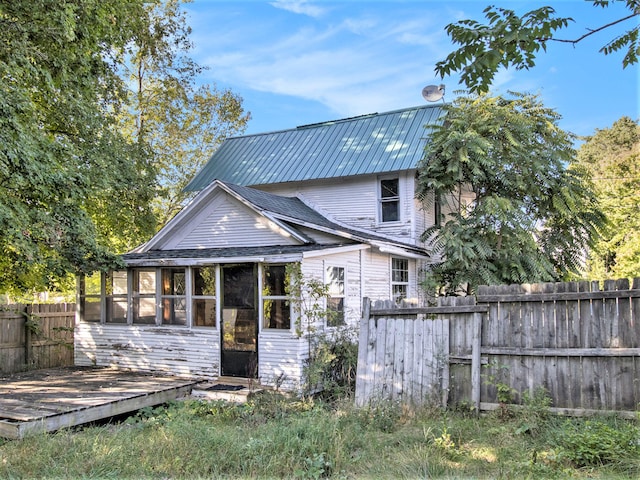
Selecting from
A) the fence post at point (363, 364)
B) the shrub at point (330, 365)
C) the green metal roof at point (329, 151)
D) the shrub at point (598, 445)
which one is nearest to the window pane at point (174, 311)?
the shrub at point (330, 365)

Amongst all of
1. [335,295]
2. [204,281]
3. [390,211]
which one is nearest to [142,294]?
[204,281]

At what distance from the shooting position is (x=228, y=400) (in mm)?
9031

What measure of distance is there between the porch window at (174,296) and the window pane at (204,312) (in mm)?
358

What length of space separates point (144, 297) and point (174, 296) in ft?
3.22

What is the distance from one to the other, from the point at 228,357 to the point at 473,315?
18.6ft

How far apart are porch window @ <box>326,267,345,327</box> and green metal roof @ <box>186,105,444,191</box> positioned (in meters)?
4.15

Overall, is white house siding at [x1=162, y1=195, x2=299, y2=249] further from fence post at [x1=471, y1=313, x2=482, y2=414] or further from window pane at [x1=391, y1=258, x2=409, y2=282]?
fence post at [x1=471, y1=313, x2=482, y2=414]

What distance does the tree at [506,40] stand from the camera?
4.30 m

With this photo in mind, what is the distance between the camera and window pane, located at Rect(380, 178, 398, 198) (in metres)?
14.2

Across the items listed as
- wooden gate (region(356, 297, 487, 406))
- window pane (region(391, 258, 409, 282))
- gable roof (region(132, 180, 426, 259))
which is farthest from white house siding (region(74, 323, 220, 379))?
window pane (region(391, 258, 409, 282))

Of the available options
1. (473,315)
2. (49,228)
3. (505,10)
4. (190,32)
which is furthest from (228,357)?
(190,32)

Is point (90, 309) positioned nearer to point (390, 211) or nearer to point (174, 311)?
point (174, 311)

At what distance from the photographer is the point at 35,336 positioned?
510 inches

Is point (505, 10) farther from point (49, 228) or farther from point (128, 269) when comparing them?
point (128, 269)
